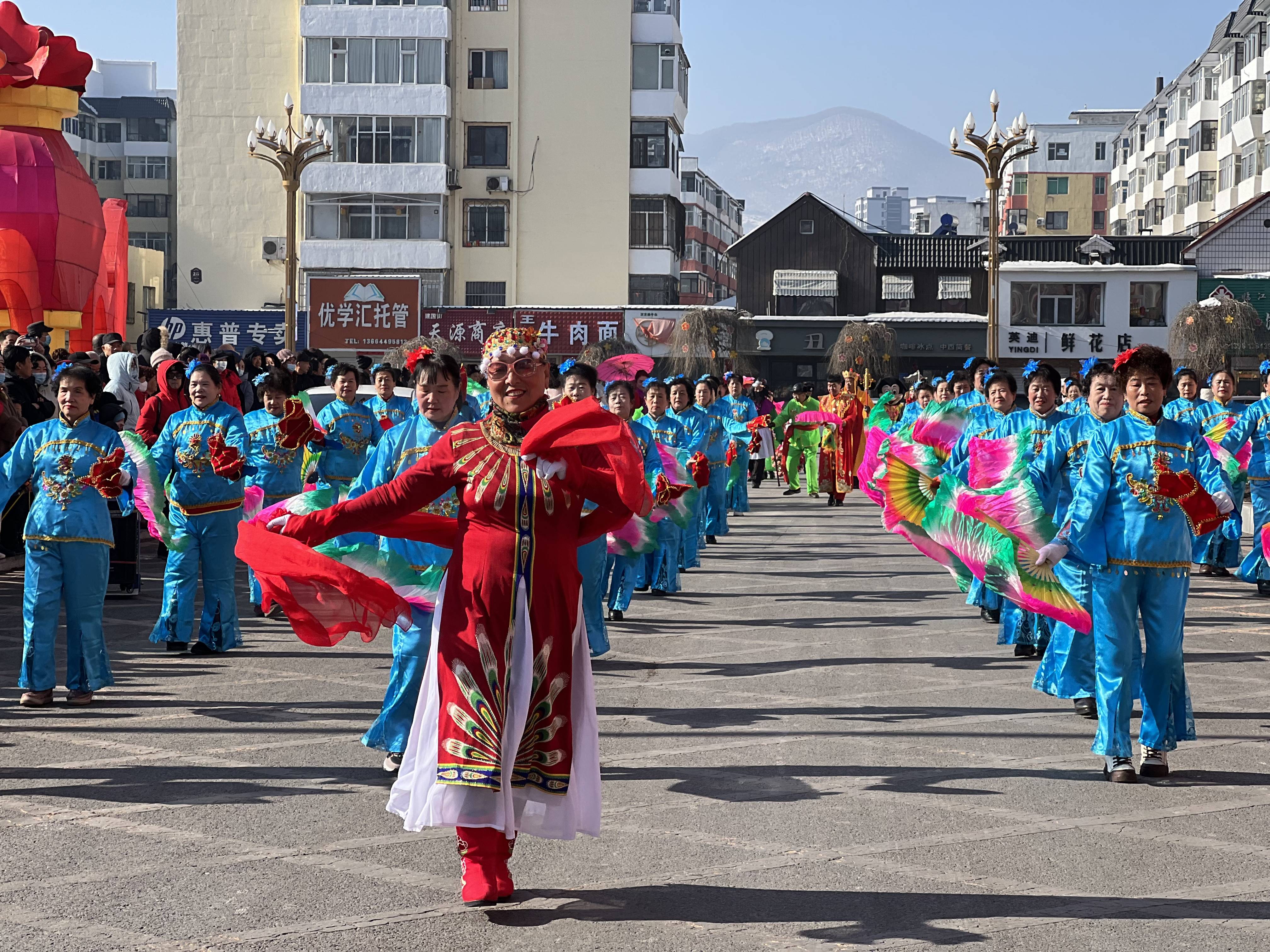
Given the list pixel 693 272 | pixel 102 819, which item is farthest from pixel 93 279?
pixel 693 272

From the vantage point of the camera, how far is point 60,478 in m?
7.92

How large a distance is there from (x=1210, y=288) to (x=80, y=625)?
44027mm

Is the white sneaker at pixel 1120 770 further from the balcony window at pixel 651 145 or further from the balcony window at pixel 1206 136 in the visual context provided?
the balcony window at pixel 1206 136

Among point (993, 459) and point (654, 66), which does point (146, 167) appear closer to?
point (654, 66)

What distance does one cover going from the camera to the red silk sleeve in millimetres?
4875

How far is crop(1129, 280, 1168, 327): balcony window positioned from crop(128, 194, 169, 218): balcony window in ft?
142

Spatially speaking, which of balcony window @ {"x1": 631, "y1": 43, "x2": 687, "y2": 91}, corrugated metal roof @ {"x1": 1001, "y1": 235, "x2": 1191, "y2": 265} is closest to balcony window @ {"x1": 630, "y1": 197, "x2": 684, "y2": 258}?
balcony window @ {"x1": 631, "y1": 43, "x2": 687, "y2": 91}

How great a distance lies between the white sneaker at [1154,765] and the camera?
630 cm

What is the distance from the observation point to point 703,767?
6527mm

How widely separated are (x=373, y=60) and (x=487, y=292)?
7.38 m

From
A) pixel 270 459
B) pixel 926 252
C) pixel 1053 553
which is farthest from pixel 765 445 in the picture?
pixel 926 252

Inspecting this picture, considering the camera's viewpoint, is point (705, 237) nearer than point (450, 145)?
No

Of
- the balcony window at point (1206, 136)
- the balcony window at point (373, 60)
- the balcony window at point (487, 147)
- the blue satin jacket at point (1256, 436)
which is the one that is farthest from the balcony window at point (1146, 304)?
the blue satin jacket at point (1256, 436)

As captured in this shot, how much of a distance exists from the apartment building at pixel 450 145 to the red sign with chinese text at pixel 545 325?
0.97 metres
